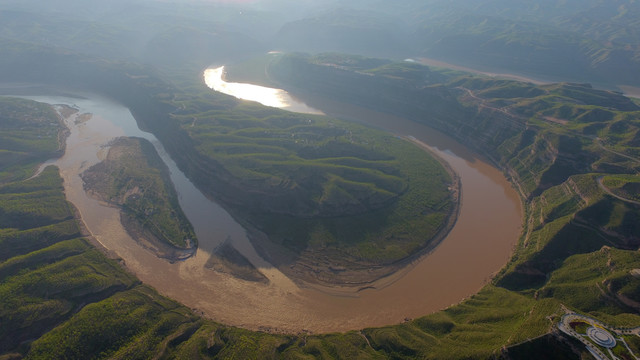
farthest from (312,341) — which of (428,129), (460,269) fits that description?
(428,129)

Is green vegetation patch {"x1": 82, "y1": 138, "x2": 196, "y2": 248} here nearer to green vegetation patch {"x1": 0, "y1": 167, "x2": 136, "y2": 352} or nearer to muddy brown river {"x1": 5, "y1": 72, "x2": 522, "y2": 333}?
muddy brown river {"x1": 5, "y1": 72, "x2": 522, "y2": 333}

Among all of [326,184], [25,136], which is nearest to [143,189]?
[326,184]

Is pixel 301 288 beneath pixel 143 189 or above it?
above

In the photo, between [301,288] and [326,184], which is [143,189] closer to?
[326,184]

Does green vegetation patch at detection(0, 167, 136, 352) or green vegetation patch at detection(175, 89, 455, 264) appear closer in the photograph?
green vegetation patch at detection(0, 167, 136, 352)

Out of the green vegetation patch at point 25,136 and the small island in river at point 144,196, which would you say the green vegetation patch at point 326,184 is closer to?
the small island in river at point 144,196

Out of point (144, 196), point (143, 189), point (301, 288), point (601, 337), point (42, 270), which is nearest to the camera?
point (601, 337)

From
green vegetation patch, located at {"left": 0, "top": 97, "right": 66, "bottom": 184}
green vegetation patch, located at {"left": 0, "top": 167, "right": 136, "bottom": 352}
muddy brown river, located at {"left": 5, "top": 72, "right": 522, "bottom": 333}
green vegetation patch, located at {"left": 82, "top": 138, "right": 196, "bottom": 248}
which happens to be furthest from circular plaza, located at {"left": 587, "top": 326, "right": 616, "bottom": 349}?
green vegetation patch, located at {"left": 0, "top": 97, "right": 66, "bottom": 184}
